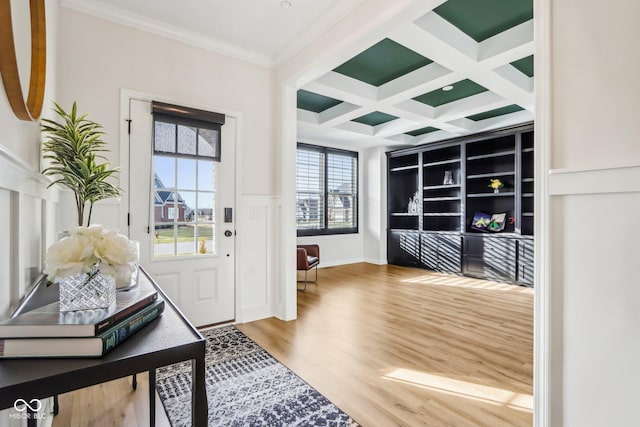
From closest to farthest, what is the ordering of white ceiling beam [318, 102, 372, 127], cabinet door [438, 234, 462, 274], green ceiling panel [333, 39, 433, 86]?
green ceiling panel [333, 39, 433, 86], white ceiling beam [318, 102, 372, 127], cabinet door [438, 234, 462, 274]

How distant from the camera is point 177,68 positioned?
2.90 m

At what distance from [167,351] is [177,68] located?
111 inches

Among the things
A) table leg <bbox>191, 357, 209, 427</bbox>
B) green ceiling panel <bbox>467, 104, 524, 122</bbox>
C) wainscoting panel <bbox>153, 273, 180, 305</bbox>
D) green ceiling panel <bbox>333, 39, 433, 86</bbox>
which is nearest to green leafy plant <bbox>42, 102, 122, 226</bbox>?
wainscoting panel <bbox>153, 273, 180, 305</bbox>

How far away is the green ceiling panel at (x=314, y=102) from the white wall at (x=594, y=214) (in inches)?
131

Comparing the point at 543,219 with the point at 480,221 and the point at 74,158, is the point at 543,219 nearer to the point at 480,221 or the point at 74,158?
the point at 74,158

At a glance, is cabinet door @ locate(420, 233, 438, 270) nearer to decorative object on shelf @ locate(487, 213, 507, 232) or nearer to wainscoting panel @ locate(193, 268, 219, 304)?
decorative object on shelf @ locate(487, 213, 507, 232)

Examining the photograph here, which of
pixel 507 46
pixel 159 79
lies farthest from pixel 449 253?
pixel 159 79

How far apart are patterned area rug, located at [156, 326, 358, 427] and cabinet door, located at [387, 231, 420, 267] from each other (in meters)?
4.56

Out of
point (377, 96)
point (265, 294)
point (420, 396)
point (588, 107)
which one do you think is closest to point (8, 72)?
point (588, 107)

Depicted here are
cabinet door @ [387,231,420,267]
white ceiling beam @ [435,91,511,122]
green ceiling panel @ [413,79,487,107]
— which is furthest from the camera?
cabinet door @ [387,231,420,267]

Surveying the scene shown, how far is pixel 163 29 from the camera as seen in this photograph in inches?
110

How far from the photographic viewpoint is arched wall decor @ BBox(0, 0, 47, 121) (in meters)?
0.85

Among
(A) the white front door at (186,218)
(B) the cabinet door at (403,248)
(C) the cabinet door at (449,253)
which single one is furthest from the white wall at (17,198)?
(B) the cabinet door at (403,248)

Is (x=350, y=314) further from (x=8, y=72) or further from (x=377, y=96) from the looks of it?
(x=8, y=72)
